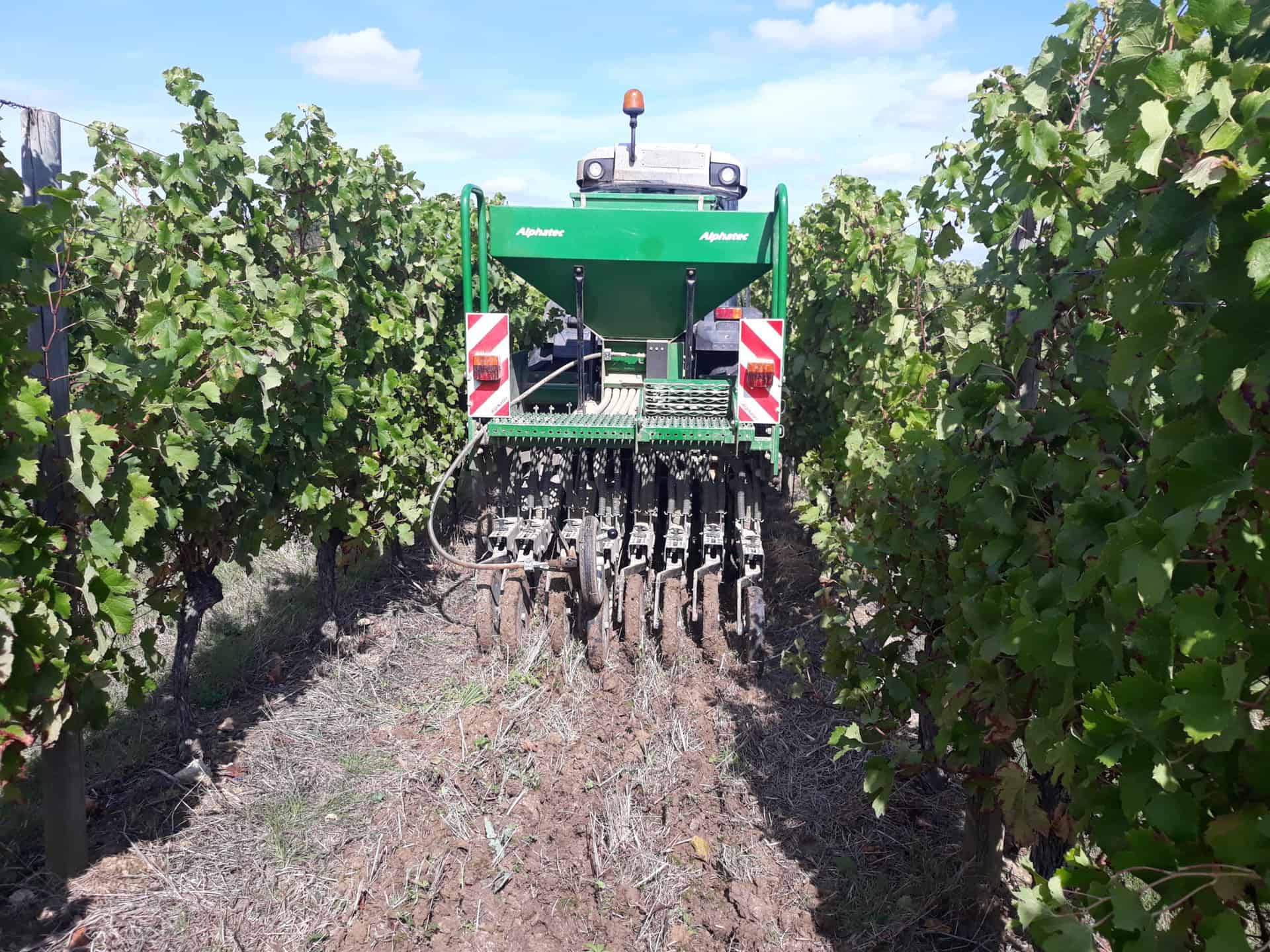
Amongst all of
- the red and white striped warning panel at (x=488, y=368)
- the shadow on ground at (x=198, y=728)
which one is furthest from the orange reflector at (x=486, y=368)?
the shadow on ground at (x=198, y=728)

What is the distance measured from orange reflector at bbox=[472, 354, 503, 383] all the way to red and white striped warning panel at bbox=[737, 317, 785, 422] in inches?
57.3

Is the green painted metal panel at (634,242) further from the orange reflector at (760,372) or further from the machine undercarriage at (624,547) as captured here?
the machine undercarriage at (624,547)

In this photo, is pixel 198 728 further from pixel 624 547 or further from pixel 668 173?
pixel 668 173

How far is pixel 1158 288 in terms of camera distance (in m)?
1.44

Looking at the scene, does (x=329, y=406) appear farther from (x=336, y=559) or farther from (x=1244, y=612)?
(x=1244, y=612)

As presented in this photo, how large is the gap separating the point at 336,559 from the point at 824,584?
3.16 meters

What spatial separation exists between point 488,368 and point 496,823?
270cm

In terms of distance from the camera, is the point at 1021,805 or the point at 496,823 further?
the point at 496,823

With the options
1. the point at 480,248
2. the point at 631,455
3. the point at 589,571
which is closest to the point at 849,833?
the point at 589,571

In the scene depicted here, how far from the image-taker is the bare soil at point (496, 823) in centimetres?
286

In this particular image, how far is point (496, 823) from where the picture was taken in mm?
3395

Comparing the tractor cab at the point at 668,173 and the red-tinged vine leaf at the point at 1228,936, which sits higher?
the tractor cab at the point at 668,173

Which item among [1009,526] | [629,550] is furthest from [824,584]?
[1009,526]

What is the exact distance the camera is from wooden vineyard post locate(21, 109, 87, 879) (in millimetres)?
2805
